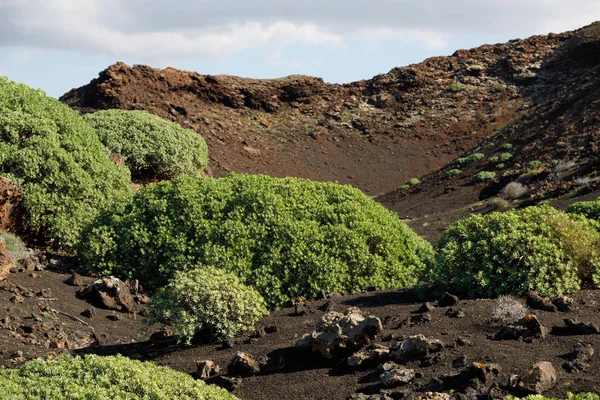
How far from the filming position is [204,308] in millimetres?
7234

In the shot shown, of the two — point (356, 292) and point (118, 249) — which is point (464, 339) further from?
point (118, 249)

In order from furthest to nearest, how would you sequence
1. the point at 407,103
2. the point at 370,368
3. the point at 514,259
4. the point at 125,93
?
the point at 407,103, the point at 125,93, the point at 514,259, the point at 370,368

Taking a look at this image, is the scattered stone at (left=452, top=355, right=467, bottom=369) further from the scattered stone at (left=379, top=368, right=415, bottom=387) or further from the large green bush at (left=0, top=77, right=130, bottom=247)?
the large green bush at (left=0, top=77, right=130, bottom=247)

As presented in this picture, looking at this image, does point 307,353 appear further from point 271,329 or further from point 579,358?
point 579,358

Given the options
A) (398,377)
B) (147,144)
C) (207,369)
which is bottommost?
(207,369)

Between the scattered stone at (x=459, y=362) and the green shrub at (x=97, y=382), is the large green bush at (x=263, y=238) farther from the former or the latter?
the green shrub at (x=97, y=382)

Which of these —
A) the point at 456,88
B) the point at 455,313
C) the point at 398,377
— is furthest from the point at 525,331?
the point at 456,88

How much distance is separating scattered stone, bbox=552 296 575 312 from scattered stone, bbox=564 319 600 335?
0.67m

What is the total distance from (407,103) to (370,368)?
145ft

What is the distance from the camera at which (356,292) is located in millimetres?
8805

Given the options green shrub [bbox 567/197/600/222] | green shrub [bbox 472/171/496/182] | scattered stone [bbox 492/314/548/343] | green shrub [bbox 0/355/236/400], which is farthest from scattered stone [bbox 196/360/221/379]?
green shrub [bbox 472/171/496/182]

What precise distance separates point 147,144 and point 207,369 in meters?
11.9

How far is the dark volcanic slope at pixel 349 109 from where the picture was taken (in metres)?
39.4

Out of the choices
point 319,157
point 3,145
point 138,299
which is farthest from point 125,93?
point 138,299
